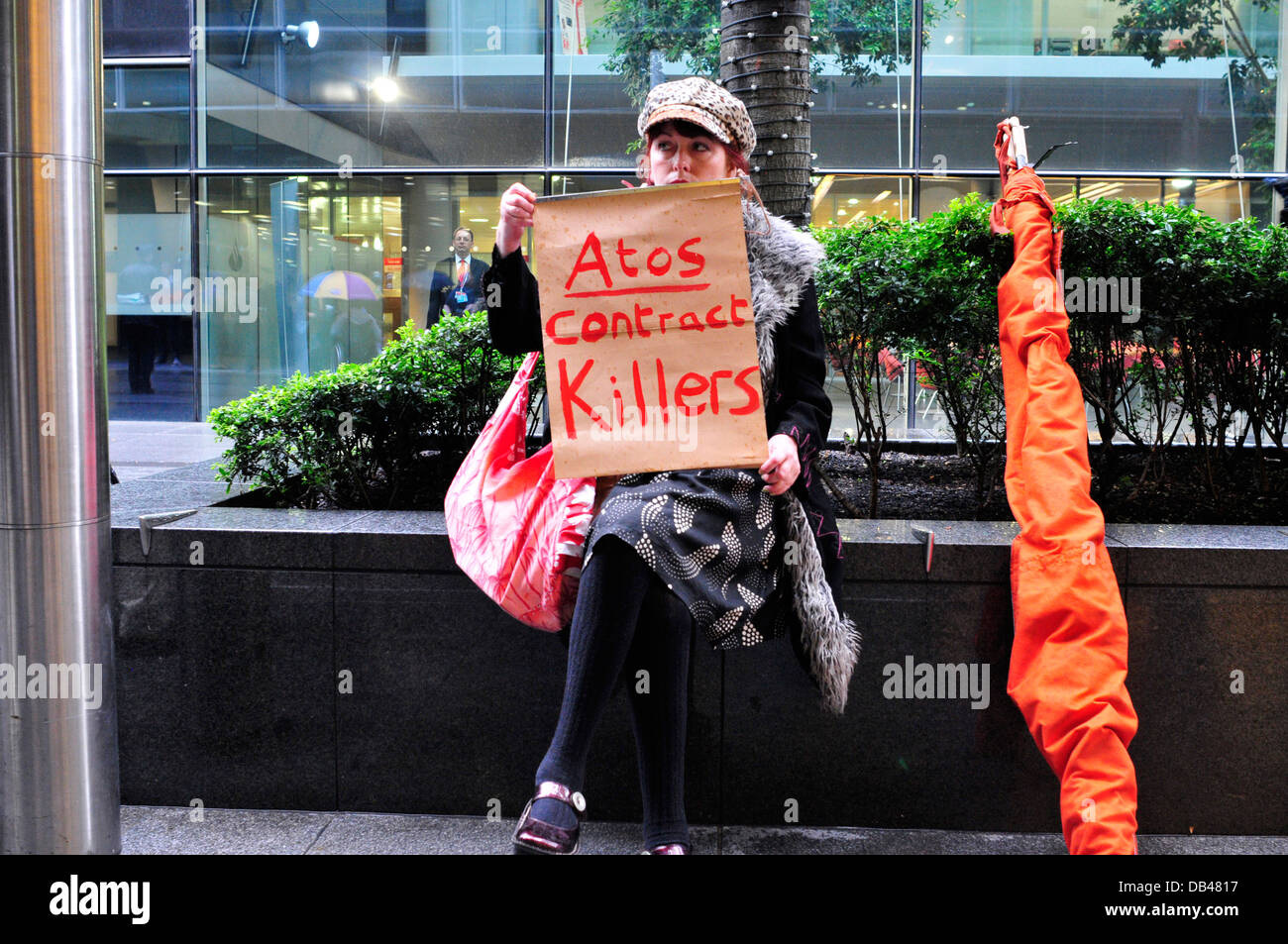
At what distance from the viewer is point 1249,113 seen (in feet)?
36.1

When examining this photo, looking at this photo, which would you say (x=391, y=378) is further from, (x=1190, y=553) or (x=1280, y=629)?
(x=1280, y=629)

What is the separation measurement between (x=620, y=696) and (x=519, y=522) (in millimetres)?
667

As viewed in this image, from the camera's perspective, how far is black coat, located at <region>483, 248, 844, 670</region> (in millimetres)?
2764

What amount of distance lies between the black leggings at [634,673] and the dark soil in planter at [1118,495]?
1.55 metres

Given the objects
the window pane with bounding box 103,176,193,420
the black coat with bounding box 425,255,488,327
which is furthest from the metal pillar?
the window pane with bounding box 103,176,193,420

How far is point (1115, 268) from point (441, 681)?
2590 millimetres

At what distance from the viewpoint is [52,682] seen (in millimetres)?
2121

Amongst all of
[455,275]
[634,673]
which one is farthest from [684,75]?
[634,673]

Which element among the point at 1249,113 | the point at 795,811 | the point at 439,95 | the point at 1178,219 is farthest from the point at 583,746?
the point at 1249,113

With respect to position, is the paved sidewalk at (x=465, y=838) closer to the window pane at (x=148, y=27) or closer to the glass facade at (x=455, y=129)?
the glass facade at (x=455, y=129)

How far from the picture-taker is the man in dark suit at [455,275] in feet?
31.9

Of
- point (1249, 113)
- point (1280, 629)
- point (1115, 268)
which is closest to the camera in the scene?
point (1280, 629)

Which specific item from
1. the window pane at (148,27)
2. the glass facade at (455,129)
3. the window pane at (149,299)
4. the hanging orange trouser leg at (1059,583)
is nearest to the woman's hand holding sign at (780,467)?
the hanging orange trouser leg at (1059,583)

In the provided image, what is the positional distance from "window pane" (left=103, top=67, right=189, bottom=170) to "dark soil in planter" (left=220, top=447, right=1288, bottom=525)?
9.54 meters
